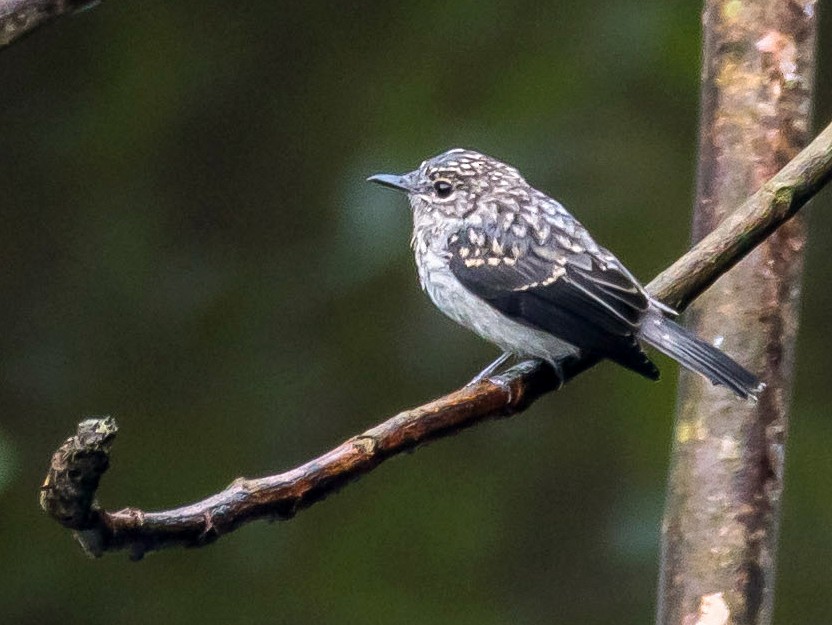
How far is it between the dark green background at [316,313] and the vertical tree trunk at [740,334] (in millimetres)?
1386

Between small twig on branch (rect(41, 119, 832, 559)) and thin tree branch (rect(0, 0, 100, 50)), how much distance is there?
108 cm

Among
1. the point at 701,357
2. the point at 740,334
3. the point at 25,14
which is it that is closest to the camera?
the point at 25,14

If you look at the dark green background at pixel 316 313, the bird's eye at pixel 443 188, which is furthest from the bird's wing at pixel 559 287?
the dark green background at pixel 316 313

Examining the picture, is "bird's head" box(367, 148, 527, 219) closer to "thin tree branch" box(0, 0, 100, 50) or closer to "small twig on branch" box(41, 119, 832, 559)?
"small twig on branch" box(41, 119, 832, 559)

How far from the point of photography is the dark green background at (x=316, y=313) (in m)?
4.90

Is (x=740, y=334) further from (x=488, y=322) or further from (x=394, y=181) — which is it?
(x=394, y=181)

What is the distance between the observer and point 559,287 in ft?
12.6

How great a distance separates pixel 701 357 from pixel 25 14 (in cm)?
174

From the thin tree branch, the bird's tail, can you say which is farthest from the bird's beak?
the thin tree branch

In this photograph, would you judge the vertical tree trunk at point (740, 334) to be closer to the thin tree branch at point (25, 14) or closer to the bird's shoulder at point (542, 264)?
the bird's shoulder at point (542, 264)

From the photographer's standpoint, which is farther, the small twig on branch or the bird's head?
the bird's head

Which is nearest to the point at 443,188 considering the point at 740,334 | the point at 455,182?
the point at 455,182

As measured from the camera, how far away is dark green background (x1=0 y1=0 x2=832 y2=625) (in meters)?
4.90

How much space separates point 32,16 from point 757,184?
182cm
